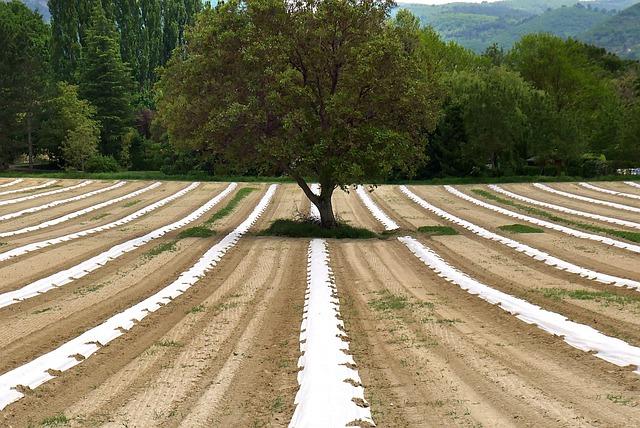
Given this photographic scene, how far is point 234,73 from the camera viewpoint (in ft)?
72.5

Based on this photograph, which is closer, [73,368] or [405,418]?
[405,418]

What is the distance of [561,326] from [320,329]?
142 inches

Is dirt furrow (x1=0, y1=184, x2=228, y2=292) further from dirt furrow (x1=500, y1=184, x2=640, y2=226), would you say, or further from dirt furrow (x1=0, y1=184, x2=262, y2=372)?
dirt furrow (x1=500, y1=184, x2=640, y2=226)

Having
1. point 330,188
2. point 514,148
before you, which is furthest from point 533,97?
point 330,188

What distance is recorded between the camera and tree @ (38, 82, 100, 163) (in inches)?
2272

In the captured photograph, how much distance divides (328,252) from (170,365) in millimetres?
11778

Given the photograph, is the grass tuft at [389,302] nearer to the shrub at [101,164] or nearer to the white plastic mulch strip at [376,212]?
the white plastic mulch strip at [376,212]

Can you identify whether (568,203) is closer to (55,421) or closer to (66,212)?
(66,212)

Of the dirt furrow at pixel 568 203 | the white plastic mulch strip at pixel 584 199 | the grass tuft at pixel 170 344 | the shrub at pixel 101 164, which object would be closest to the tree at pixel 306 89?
the dirt furrow at pixel 568 203

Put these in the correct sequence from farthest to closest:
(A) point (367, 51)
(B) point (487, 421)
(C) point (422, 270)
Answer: (A) point (367, 51) → (C) point (422, 270) → (B) point (487, 421)

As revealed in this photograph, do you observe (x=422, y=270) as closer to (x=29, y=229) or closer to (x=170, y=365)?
(x=170, y=365)

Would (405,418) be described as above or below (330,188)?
below

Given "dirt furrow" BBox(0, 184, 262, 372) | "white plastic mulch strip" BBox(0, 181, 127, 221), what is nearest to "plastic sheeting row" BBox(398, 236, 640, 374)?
"dirt furrow" BBox(0, 184, 262, 372)

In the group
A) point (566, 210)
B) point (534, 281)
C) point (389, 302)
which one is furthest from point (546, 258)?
point (566, 210)
